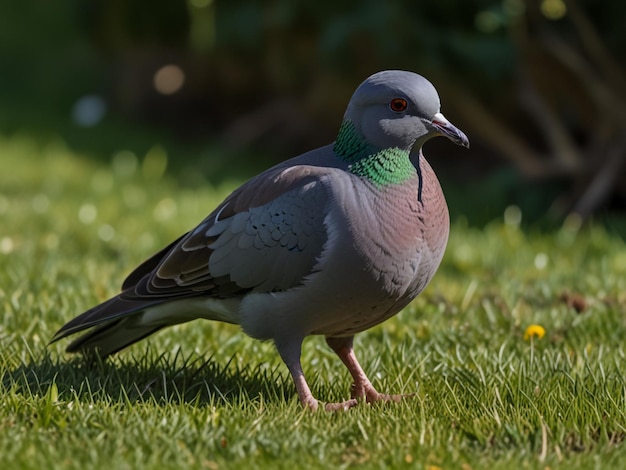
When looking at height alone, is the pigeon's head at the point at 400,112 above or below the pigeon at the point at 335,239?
above

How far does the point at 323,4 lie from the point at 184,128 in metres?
4.48

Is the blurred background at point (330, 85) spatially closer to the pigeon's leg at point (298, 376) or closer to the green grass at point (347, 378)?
the green grass at point (347, 378)

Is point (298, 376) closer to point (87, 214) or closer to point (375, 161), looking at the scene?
point (375, 161)

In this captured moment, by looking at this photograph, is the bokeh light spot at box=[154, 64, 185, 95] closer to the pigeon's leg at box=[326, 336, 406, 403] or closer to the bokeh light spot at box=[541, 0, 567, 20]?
the bokeh light spot at box=[541, 0, 567, 20]

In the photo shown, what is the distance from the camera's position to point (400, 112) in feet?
12.3

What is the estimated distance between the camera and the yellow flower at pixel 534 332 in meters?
4.62

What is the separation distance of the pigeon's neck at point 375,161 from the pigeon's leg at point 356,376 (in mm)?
718

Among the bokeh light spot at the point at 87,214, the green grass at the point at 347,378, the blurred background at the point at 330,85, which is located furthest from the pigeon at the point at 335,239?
the blurred background at the point at 330,85

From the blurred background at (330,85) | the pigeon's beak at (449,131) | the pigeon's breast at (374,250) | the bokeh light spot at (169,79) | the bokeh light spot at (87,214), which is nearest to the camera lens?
the pigeon's breast at (374,250)

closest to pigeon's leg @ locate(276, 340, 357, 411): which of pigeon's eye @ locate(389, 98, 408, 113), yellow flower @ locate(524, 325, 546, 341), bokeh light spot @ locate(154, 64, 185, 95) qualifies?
pigeon's eye @ locate(389, 98, 408, 113)

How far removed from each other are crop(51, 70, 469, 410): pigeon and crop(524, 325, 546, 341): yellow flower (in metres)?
0.97

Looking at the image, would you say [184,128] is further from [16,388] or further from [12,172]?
[16,388]

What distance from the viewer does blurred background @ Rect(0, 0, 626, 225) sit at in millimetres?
7887

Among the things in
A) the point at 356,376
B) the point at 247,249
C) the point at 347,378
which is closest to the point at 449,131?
the point at 247,249
